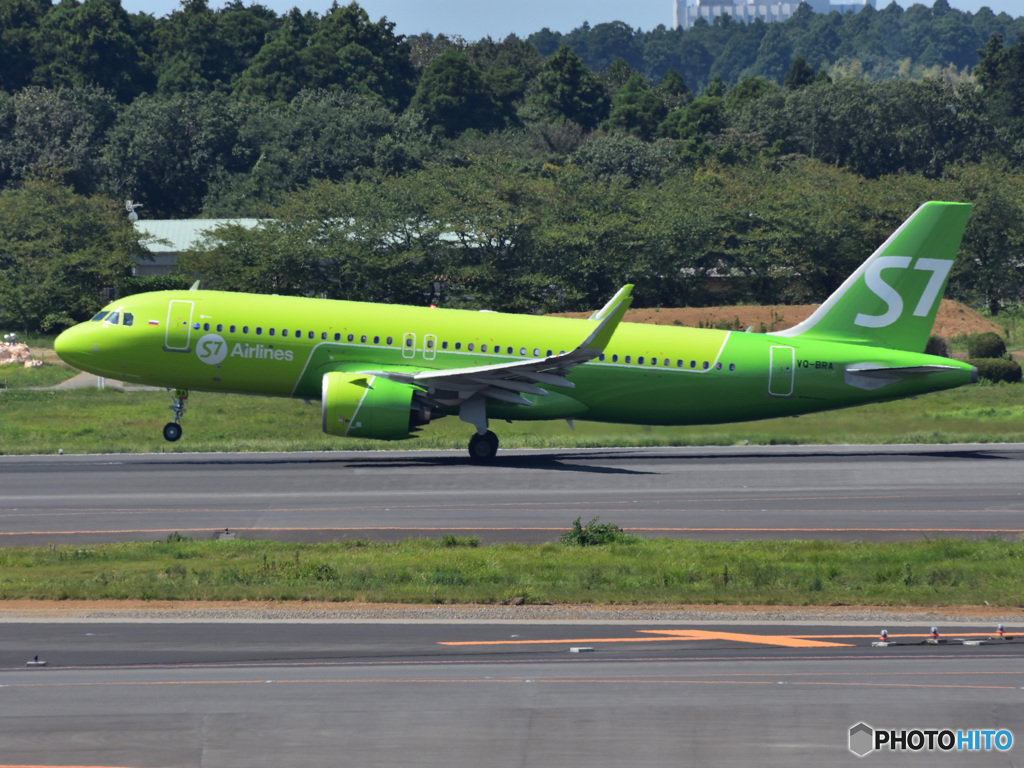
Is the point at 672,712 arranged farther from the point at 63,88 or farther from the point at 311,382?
the point at 63,88

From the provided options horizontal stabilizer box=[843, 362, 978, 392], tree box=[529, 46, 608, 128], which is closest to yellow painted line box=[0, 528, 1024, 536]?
horizontal stabilizer box=[843, 362, 978, 392]

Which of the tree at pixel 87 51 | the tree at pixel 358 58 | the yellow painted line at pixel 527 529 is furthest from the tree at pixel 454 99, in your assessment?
the yellow painted line at pixel 527 529

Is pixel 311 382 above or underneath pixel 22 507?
above

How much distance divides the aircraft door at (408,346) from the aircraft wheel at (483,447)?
3409 millimetres

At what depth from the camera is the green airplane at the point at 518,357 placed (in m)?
37.7

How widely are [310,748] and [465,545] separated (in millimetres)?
12473

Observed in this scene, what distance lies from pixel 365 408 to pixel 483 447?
4409mm

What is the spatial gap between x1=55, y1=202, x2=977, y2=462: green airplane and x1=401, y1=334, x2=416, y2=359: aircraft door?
5 centimetres

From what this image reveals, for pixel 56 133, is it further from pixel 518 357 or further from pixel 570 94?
pixel 518 357

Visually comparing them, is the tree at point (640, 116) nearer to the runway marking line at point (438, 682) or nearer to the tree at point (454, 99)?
the tree at point (454, 99)

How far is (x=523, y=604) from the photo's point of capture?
69.2ft

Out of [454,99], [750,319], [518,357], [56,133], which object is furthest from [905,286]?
[454,99]

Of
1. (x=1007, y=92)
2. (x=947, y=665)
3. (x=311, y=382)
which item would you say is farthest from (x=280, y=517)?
(x=1007, y=92)

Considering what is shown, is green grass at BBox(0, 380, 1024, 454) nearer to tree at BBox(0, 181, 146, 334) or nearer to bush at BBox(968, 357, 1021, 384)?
bush at BBox(968, 357, 1021, 384)
